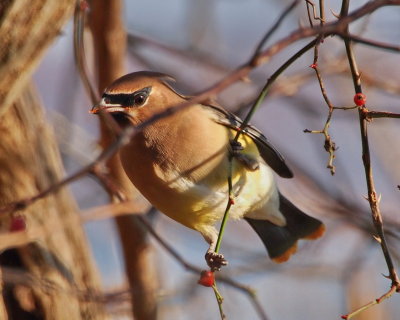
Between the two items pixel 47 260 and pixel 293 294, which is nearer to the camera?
pixel 47 260

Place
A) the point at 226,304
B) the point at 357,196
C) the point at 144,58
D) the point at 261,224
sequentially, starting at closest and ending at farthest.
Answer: the point at 261,224
the point at 226,304
the point at 144,58
the point at 357,196

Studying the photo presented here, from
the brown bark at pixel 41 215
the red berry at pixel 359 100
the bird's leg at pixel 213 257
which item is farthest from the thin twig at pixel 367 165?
the brown bark at pixel 41 215

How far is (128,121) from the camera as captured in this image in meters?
2.91

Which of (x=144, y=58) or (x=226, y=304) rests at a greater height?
(x=144, y=58)

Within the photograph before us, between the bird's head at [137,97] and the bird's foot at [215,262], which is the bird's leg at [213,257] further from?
the bird's head at [137,97]

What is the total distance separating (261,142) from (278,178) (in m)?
1.94

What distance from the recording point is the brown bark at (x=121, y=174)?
3932mm

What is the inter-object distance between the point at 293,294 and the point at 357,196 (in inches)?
94.5

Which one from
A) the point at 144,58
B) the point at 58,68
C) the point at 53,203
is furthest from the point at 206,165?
the point at 58,68

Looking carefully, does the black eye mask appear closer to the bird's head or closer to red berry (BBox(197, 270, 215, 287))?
the bird's head

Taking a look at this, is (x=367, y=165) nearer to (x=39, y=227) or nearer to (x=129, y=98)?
(x=129, y=98)

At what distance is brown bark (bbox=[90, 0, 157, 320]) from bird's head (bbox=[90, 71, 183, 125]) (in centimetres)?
92

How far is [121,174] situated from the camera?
424 cm

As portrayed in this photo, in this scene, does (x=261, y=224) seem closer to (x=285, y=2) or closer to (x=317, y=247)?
Answer: (x=317, y=247)
